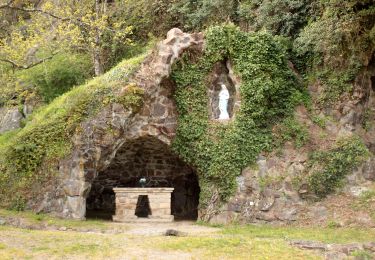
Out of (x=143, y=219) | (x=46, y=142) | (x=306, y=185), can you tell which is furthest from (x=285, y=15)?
(x=46, y=142)

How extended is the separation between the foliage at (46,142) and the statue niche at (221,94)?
8.09 feet

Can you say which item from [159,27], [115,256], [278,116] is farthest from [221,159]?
[159,27]

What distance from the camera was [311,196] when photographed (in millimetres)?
14516

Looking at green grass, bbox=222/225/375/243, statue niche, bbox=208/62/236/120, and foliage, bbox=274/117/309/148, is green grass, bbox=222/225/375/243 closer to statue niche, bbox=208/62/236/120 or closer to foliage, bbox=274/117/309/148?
foliage, bbox=274/117/309/148

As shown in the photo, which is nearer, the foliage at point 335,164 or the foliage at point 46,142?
the foliage at point 46,142

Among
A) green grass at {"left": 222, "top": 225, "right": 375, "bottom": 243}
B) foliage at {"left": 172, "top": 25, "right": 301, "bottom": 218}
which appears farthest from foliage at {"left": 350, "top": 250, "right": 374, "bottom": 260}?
foliage at {"left": 172, "top": 25, "right": 301, "bottom": 218}

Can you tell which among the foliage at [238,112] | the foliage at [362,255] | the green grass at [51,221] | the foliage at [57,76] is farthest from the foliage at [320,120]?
the foliage at [57,76]

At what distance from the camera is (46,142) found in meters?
14.5

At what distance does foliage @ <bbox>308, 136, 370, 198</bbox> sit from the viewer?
14.5 meters

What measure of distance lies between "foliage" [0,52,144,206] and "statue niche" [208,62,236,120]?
8.09ft

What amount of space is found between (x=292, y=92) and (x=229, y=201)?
397cm

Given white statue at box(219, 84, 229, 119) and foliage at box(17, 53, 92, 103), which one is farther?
foliage at box(17, 53, 92, 103)

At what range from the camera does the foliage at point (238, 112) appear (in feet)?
48.1

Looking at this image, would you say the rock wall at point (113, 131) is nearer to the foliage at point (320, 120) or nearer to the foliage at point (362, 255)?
the foliage at point (320, 120)
